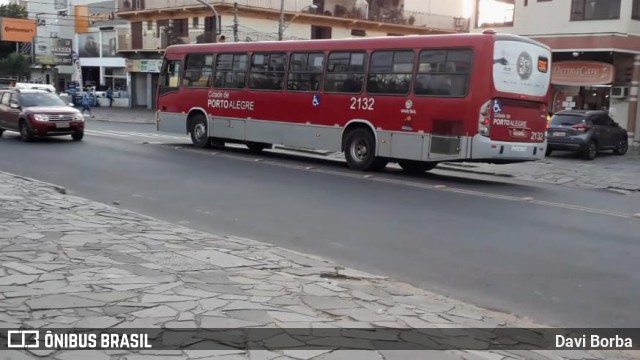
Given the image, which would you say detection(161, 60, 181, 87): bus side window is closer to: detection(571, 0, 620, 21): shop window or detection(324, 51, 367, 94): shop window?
detection(324, 51, 367, 94): shop window

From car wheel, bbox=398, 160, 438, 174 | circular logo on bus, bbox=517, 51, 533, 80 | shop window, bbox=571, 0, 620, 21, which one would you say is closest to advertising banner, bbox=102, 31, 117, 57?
shop window, bbox=571, 0, 620, 21

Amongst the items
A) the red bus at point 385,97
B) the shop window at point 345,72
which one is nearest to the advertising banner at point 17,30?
the red bus at point 385,97

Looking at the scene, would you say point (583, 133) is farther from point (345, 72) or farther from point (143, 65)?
point (143, 65)

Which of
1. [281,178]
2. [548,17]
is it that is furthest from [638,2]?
[281,178]

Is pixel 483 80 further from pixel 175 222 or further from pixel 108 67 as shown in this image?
pixel 108 67

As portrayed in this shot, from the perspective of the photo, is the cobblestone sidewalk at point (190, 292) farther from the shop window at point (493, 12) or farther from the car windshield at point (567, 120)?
the shop window at point (493, 12)

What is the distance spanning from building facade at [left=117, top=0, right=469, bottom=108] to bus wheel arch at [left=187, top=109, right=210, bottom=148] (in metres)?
21.8

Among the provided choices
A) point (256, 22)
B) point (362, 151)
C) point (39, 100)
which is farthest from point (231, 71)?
point (256, 22)

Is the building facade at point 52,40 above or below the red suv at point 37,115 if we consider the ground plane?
above

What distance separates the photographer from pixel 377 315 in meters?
5.06

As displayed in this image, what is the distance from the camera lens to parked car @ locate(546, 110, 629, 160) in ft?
70.9

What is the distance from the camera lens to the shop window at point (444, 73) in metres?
14.0

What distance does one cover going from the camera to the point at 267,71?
726 inches

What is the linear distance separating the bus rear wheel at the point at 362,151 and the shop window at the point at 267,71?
3.08 metres
